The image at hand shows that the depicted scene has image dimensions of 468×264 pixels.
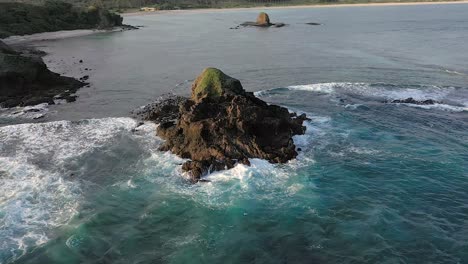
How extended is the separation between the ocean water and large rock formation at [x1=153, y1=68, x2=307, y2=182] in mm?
1042

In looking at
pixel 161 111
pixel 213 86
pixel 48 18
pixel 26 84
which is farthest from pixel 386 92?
pixel 48 18

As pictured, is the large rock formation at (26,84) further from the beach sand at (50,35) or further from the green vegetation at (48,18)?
the green vegetation at (48,18)

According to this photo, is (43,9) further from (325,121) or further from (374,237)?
(374,237)

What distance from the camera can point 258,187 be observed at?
25188mm

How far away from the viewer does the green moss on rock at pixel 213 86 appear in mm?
34406

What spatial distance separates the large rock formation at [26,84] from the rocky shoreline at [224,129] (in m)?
17.1

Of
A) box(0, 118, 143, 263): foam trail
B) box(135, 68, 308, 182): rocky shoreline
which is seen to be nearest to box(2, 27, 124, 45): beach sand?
box(0, 118, 143, 263): foam trail

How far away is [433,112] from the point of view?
124 feet

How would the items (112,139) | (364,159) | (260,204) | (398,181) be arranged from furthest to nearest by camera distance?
(112,139), (364,159), (398,181), (260,204)

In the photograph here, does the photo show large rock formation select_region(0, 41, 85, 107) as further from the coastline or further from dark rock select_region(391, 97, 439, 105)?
the coastline

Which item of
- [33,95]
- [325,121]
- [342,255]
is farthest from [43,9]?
[342,255]

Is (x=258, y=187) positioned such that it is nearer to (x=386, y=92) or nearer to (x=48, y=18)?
(x=386, y=92)

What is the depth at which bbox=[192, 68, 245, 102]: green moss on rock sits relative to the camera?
1355 inches

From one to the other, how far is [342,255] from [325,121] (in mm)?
18231
